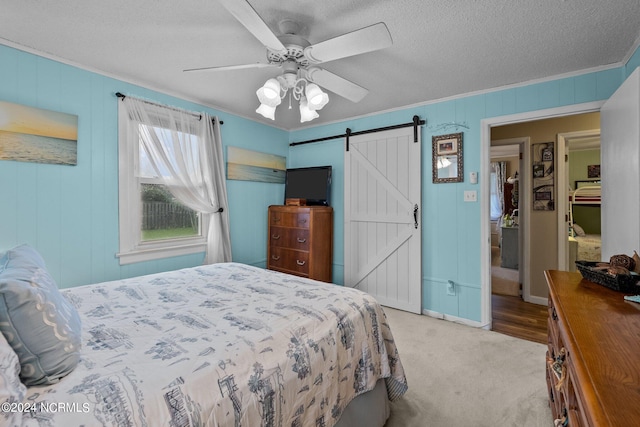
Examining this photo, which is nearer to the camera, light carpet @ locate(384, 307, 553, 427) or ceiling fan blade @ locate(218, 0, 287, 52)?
ceiling fan blade @ locate(218, 0, 287, 52)

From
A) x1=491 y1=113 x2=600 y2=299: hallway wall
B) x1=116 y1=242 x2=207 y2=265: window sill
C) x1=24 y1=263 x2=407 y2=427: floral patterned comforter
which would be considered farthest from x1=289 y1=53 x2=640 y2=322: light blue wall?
x1=116 y1=242 x2=207 y2=265: window sill

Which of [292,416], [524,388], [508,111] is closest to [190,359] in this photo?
[292,416]

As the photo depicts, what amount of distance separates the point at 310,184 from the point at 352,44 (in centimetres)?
257

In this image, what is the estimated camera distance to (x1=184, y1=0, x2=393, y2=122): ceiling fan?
1444 millimetres

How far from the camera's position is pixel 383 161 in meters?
3.63

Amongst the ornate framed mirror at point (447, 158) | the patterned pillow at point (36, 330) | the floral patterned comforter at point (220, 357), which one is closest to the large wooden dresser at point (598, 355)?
the floral patterned comforter at point (220, 357)

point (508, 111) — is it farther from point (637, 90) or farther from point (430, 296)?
point (430, 296)

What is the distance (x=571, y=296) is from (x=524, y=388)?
119 centimetres

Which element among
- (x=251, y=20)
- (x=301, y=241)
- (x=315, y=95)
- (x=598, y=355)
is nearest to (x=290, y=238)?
(x=301, y=241)

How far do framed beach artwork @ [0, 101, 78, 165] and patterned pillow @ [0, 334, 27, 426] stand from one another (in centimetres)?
203

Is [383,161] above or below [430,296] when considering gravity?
above

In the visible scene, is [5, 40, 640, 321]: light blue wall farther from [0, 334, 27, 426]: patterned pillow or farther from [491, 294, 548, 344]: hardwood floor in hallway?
[0, 334, 27, 426]: patterned pillow

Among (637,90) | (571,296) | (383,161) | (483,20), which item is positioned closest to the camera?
(571,296)

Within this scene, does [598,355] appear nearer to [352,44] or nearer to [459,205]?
[352,44]
